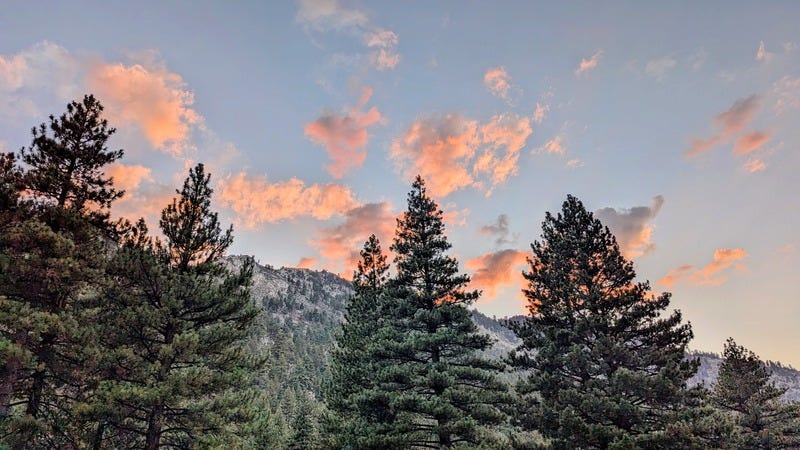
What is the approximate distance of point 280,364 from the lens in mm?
101562

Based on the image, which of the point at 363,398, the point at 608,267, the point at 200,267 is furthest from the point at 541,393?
the point at 200,267

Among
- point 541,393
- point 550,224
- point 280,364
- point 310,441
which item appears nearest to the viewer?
point 541,393

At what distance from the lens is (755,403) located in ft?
76.5

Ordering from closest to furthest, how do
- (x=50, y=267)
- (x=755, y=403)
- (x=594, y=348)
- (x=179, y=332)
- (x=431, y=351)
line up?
(x=50, y=267) → (x=179, y=332) → (x=594, y=348) → (x=431, y=351) → (x=755, y=403)

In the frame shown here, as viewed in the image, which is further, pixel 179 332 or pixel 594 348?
pixel 594 348

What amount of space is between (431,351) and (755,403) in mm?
22490

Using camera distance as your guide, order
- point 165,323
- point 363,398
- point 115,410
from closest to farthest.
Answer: point 115,410, point 165,323, point 363,398

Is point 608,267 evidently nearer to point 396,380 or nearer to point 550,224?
point 550,224

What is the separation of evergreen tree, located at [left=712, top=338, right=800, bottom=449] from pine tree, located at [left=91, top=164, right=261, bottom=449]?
27.1 m

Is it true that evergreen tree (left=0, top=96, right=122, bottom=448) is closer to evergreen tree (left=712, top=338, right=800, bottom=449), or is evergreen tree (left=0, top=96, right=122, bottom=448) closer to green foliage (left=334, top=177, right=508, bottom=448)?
green foliage (left=334, top=177, right=508, bottom=448)

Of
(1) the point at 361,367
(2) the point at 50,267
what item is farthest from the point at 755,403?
(2) the point at 50,267

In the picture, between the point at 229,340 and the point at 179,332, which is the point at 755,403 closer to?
the point at 229,340

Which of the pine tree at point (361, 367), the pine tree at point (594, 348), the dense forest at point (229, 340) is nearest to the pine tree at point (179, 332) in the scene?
the dense forest at point (229, 340)

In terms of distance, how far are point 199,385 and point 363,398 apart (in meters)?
6.23
